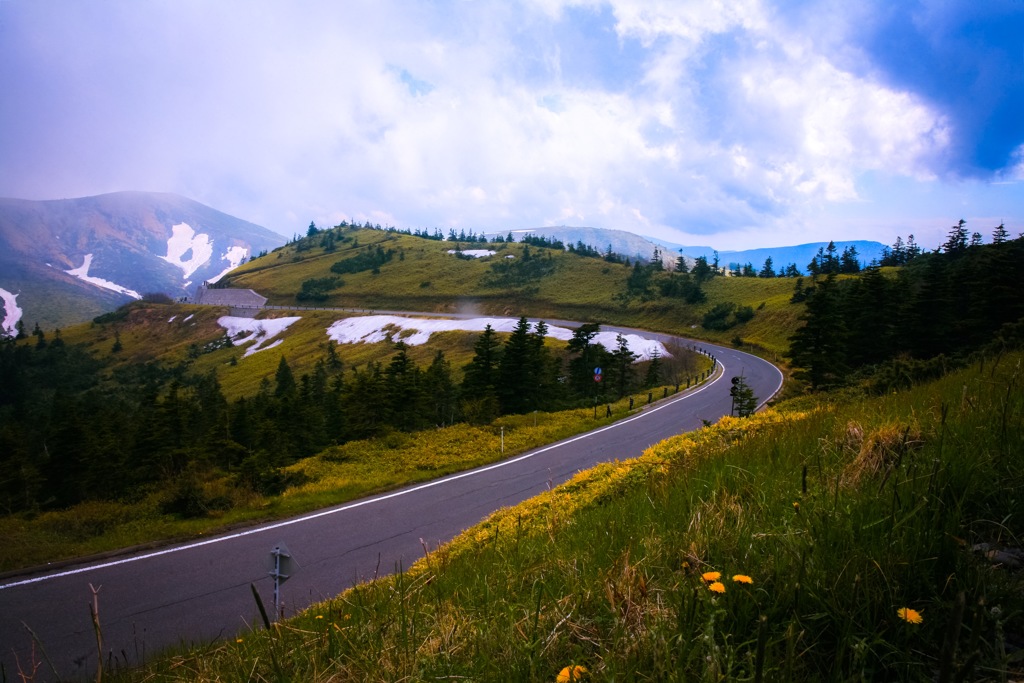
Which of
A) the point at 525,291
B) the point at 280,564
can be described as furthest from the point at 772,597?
the point at 525,291

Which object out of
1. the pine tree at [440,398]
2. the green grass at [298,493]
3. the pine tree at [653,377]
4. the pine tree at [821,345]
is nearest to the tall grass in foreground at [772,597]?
the green grass at [298,493]

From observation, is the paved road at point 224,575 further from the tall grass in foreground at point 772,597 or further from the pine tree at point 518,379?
the pine tree at point 518,379

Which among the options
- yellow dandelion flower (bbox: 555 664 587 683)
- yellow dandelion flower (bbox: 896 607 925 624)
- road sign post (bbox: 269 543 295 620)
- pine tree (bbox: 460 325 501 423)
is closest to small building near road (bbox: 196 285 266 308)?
pine tree (bbox: 460 325 501 423)

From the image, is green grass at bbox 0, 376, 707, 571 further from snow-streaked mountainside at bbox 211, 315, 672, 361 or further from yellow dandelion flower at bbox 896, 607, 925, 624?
snow-streaked mountainside at bbox 211, 315, 672, 361

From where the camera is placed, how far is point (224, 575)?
11.0 meters

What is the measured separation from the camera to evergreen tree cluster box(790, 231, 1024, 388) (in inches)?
945

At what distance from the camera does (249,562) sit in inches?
460

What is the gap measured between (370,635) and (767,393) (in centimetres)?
4014

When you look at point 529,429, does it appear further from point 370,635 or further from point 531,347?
point 370,635

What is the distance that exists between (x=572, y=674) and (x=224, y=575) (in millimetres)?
12105

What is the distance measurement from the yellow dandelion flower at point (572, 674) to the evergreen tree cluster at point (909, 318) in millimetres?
26392

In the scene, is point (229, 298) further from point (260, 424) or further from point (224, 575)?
point (224, 575)

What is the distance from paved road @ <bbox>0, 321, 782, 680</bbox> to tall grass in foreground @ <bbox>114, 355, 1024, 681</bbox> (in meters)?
4.19

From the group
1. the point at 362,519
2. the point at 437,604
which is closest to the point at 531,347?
the point at 362,519
